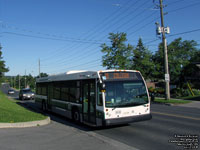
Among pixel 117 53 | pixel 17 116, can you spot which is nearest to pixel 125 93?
pixel 17 116

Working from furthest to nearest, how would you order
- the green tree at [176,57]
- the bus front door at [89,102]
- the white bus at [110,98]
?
the green tree at [176,57] < the bus front door at [89,102] < the white bus at [110,98]

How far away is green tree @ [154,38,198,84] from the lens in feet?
210

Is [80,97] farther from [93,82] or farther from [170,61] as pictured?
[170,61]

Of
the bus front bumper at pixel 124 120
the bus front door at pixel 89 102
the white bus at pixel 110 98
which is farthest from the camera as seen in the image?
the bus front door at pixel 89 102

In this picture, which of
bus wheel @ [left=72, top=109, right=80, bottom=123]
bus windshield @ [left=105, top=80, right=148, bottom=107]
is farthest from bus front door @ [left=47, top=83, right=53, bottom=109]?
bus windshield @ [left=105, top=80, right=148, bottom=107]

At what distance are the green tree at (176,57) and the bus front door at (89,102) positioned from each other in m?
51.4

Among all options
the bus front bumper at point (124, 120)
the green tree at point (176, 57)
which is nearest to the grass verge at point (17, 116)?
the bus front bumper at point (124, 120)

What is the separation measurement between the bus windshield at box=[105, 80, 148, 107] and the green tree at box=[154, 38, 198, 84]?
5138cm

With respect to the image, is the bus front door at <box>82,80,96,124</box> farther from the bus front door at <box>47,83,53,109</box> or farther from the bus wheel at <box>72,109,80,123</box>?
the bus front door at <box>47,83,53,109</box>

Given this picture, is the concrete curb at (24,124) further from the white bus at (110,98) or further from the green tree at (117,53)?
the green tree at (117,53)

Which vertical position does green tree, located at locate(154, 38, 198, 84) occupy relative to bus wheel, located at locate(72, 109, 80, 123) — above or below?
above

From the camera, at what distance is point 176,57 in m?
69.2

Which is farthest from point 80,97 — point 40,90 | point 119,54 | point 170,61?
point 170,61

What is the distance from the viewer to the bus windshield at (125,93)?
8.87m
